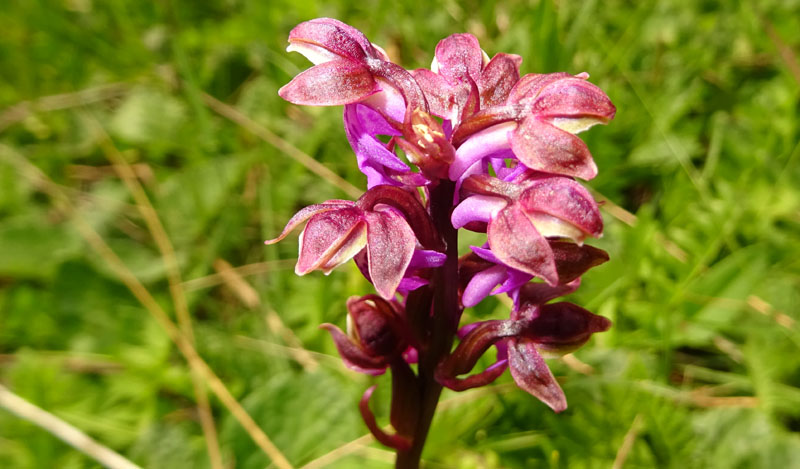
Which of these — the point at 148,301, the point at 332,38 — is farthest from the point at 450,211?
the point at 148,301

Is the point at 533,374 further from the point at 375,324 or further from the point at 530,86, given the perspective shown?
the point at 530,86

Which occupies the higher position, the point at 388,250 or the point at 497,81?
the point at 497,81

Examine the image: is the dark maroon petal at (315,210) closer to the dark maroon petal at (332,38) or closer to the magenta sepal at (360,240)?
the magenta sepal at (360,240)

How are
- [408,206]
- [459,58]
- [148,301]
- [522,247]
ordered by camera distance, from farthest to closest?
[148,301], [459,58], [408,206], [522,247]

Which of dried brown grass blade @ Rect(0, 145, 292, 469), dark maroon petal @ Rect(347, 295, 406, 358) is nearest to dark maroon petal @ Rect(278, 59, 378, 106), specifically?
dark maroon petal @ Rect(347, 295, 406, 358)

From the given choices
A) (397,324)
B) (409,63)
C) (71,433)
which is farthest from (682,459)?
(409,63)

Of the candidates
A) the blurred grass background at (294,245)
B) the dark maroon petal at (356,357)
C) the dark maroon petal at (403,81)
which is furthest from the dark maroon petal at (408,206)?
the blurred grass background at (294,245)

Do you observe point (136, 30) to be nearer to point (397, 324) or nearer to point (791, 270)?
point (397, 324)
